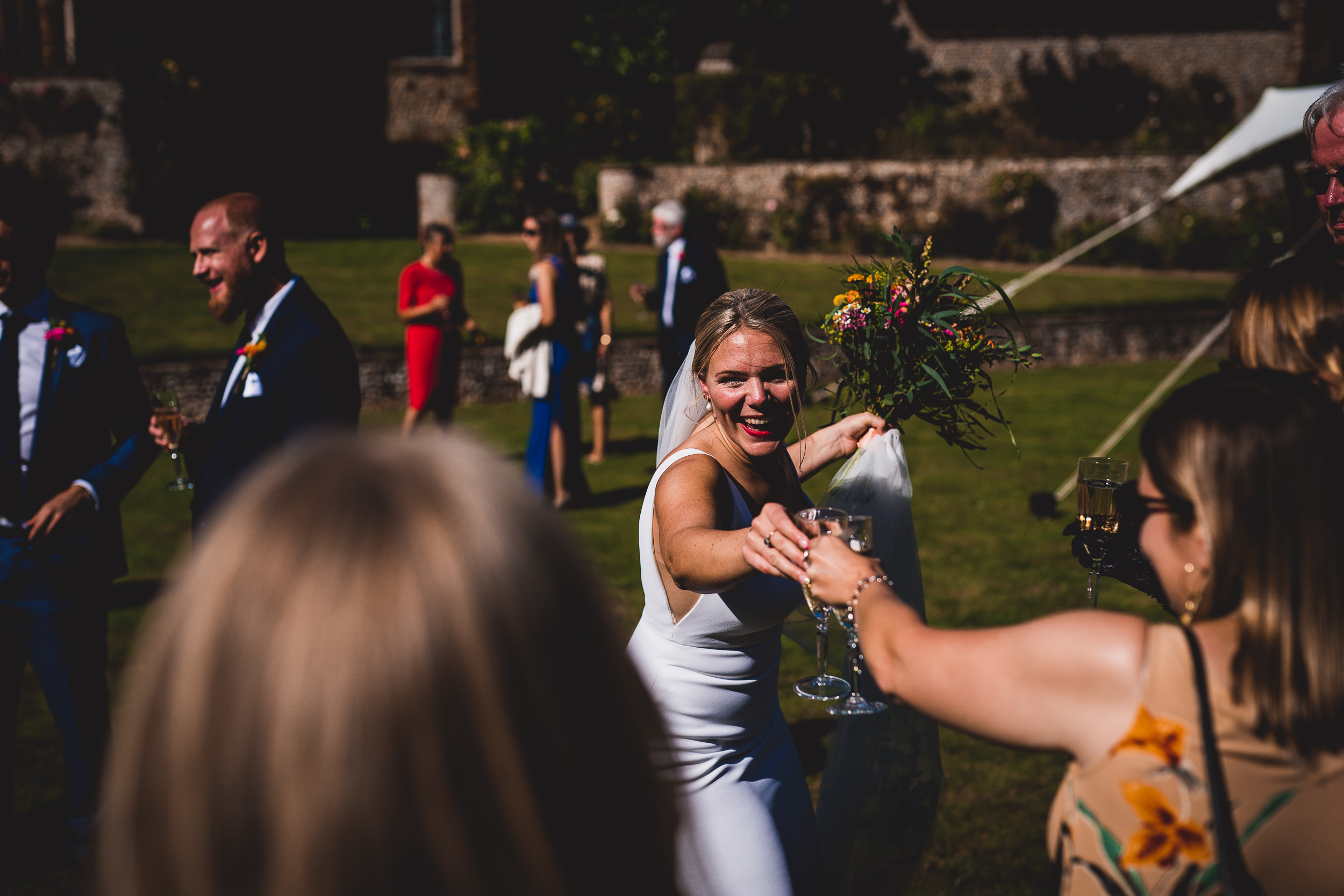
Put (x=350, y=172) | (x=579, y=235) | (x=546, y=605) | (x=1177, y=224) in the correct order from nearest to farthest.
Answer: (x=546, y=605) < (x=579, y=235) < (x=1177, y=224) < (x=350, y=172)

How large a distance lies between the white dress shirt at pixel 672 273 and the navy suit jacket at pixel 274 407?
5.75 m

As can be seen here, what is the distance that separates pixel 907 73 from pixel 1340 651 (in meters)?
37.2

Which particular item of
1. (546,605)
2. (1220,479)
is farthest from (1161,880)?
(546,605)

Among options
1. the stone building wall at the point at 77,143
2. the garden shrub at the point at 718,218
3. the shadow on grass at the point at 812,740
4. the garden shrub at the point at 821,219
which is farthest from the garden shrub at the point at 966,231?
the shadow on grass at the point at 812,740

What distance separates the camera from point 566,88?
31.8 meters

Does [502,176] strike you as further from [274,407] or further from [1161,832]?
[1161,832]

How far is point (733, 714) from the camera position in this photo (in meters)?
2.94

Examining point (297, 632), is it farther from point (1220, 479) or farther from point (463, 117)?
point (463, 117)

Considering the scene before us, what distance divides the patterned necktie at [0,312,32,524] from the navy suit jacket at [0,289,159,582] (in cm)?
3

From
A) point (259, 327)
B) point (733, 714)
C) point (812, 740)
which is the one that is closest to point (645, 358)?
point (812, 740)

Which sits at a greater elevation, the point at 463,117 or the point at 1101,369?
the point at 463,117

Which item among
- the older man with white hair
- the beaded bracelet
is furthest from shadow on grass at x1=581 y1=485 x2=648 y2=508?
the beaded bracelet

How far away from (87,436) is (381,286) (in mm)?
14964

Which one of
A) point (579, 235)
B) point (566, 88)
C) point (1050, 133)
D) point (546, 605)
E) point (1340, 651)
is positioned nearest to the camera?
point (546, 605)
